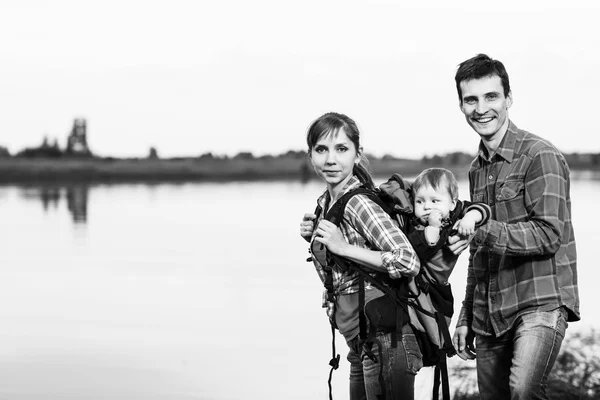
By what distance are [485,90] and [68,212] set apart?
55.9 m

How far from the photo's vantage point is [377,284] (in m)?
3.33

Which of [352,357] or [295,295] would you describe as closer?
[352,357]

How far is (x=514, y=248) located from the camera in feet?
10.9

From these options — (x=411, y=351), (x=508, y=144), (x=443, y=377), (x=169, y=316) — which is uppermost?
(x=508, y=144)

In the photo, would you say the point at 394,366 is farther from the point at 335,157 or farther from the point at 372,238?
the point at 335,157

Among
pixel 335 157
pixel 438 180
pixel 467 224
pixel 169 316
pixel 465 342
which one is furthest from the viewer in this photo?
pixel 169 316

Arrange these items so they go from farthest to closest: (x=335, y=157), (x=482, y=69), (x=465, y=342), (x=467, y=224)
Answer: (x=465, y=342)
(x=482, y=69)
(x=335, y=157)
(x=467, y=224)

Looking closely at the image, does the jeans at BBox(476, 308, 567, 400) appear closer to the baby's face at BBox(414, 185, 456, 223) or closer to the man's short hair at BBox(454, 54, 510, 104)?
the baby's face at BBox(414, 185, 456, 223)

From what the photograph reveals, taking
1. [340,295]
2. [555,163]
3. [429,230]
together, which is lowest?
[340,295]

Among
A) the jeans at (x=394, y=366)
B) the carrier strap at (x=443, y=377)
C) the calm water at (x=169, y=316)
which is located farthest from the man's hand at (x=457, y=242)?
the calm water at (x=169, y=316)

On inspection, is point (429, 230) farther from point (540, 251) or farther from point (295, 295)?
point (295, 295)

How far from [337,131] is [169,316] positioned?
13.4 metres

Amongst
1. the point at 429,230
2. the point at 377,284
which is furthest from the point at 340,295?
the point at 429,230

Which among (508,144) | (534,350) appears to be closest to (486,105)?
(508,144)
